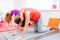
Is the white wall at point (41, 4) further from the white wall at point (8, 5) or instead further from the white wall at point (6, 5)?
the white wall at point (6, 5)

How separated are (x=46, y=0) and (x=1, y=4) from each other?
3.04 feet

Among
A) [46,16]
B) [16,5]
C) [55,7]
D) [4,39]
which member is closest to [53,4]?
[55,7]

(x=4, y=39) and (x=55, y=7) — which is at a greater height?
(x=55, y=7)

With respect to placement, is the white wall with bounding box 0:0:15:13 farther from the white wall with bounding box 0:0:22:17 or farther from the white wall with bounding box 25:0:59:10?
the white wall with bounding box 25:0:59:10

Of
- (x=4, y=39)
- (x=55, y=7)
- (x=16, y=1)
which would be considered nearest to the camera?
(x=4, y=39)

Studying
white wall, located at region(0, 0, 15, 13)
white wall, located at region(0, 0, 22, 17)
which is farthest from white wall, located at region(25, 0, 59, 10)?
white wall, located at region(0, 0, 15, 13)

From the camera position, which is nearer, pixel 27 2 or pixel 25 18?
pixel 25 18

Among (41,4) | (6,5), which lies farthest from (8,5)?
(41,4)

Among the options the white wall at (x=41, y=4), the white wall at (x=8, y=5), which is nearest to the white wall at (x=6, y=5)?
the white wall at (x=8, y=5)

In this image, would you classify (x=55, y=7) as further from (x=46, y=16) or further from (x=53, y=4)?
(x=46, y=16)

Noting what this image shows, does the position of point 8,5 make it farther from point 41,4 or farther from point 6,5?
point 41,4

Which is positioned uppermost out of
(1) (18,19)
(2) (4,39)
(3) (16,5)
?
(3) (16,5)

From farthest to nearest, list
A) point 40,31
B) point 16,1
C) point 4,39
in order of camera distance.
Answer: point 16,1 < point 40,31 < point 4,39

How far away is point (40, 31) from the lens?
140 cm
